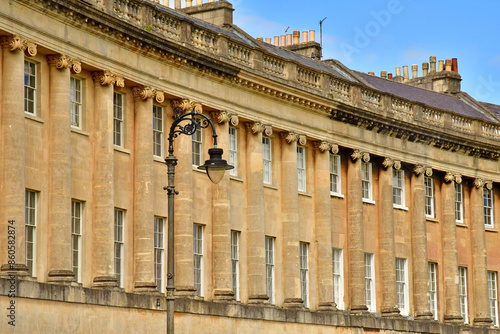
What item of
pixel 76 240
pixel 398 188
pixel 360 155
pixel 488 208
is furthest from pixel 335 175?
pixel 76 240

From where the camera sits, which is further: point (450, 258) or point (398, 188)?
point (450, 258)

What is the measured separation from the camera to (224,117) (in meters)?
44.6

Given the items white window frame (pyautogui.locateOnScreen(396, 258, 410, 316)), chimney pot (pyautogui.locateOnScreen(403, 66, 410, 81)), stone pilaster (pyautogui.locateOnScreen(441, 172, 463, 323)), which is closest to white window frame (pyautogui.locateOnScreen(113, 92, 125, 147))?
white window frame (pyautogui.locateOnScreen(396, 258, 410, 316))

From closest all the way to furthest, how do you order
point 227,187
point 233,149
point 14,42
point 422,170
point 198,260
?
1. point 14,42
2. point 198,260
3. point 227,187
4. point 233,149
5. point 422,170

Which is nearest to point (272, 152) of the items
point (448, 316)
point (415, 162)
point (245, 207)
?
point (245, 207)

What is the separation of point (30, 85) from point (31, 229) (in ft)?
13.5

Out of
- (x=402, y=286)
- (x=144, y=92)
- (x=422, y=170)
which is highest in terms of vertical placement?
(x=144, y=92)

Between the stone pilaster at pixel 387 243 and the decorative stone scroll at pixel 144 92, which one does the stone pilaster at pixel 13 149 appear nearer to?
the decorative stone scroll at pixel 144 92

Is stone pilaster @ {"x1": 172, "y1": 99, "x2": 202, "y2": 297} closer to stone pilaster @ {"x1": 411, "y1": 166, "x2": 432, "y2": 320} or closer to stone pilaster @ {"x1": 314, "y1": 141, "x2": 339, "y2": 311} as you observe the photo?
stone pilaster @ {"x1": 314, "y1": 141, "x2": 339, "y2": 311}

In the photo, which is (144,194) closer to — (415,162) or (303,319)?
(303,319)

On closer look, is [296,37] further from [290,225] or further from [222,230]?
[222,230]

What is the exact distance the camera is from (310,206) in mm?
49844

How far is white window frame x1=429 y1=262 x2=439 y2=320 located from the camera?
185ft

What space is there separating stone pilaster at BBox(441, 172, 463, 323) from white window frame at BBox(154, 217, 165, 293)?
1950 cm
